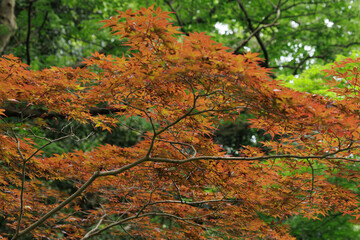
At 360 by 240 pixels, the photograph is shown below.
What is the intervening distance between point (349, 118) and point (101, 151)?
2234mm

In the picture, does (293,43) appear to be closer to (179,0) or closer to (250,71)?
(179,0)

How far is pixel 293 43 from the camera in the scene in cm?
973

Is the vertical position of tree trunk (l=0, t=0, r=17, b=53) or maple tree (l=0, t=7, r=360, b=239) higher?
tree trunk (l=0, t=0, r=17, b=53)

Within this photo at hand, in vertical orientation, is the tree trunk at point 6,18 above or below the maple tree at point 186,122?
above

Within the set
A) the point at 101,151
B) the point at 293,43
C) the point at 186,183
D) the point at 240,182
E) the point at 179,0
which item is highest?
the point at 293,43

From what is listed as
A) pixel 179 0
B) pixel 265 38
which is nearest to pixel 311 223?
pixel 179 0

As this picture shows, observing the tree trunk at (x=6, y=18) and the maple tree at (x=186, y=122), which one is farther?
the tree trunk at (x=6, y=18)

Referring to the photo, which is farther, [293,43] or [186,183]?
[293,43]

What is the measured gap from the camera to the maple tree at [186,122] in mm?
2215

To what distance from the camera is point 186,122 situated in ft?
9.83

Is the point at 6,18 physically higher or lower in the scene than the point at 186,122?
higher

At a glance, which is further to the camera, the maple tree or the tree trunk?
the tree trunk

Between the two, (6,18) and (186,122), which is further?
(6,18)

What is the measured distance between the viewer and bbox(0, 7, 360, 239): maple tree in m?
2.21
